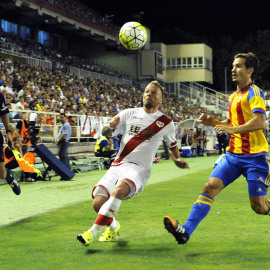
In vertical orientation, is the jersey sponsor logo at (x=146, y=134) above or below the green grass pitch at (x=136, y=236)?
above

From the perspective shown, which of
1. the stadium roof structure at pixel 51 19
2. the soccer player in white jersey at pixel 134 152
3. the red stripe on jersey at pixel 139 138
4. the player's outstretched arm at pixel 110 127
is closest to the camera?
the soccer player in white jersey at pixel 134 152

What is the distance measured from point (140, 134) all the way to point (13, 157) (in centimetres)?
880

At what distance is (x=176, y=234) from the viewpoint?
6074mm

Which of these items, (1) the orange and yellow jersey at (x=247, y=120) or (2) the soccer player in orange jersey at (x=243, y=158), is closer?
(2) the soccer player in orange jersey at (x=243, y=158)

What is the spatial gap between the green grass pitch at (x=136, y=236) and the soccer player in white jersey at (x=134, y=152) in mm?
562

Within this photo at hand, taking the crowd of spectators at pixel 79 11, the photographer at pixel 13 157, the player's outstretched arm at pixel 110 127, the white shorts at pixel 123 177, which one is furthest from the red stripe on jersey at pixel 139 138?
the crowd of spectators at pixel 79 11

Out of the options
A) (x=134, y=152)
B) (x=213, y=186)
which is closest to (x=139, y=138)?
(x=134, y=152)

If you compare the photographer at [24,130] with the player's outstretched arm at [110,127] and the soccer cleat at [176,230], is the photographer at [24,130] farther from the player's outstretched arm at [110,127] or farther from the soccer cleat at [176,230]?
the soccer cleat at [176,230]

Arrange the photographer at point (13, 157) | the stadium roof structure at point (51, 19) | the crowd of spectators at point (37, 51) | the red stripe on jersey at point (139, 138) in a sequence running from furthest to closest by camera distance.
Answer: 1. the stadium roof structure at point (51, 19)
2. the crowd of spectators at point (37, 51)
3. the photographer at point (13, 157)
4. the red stripe on jersey at point (139, 138)

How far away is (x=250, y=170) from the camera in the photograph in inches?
244

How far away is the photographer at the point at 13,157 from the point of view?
48.6 feet

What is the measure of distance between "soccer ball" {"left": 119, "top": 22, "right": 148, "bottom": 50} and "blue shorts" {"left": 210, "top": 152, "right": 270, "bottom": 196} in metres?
15.5

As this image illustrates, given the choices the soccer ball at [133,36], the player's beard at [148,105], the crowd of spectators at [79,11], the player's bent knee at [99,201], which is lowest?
the player's bent knee at [99,201]

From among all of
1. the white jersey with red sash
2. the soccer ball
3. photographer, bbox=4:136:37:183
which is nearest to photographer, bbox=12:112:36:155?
photographer, bbox=4:136:37:183
